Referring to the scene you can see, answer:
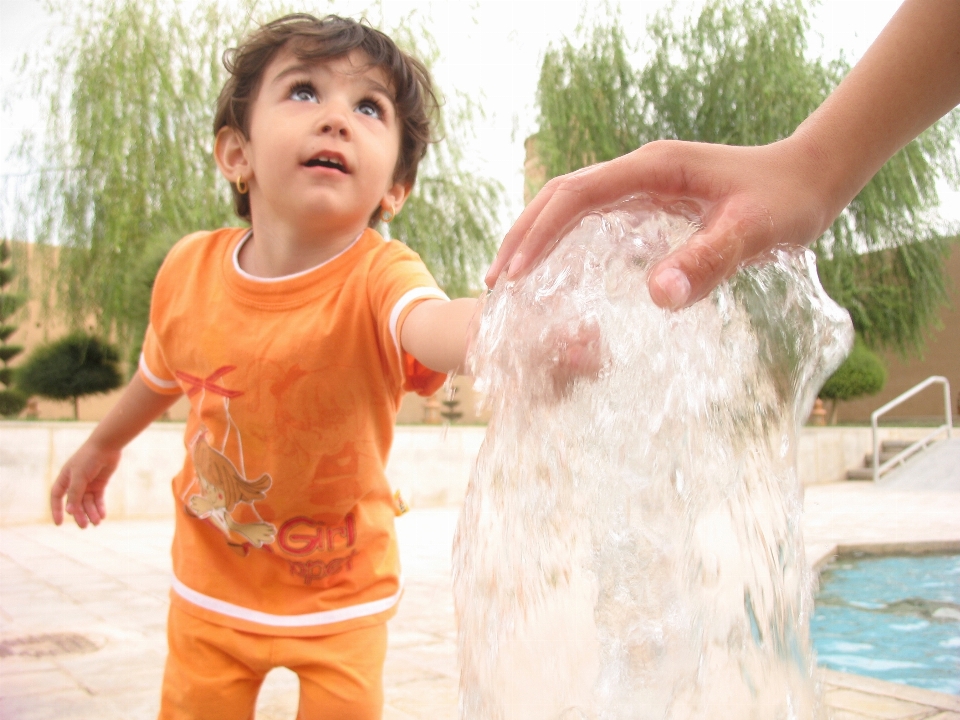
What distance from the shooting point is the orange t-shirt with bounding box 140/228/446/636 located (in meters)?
1.38

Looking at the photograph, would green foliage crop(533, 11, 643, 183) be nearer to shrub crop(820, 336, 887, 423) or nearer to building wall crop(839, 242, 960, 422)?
shrub crop(820, 336, 887, 423)

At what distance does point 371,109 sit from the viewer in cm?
155

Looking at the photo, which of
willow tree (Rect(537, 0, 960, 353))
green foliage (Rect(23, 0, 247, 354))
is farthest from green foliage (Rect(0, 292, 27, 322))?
willow tree (Rect(537, 0, 960, 353))

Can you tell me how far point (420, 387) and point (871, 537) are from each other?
4.63m

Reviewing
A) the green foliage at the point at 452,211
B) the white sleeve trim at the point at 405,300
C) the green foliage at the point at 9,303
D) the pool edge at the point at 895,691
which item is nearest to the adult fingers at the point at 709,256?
the white sleeve trim at the point at 405,300

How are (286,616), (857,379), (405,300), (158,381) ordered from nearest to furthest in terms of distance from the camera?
(405,300) < (286,616) < (158,381) < (857,379)

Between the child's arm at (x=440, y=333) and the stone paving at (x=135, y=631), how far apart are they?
1.08 meters

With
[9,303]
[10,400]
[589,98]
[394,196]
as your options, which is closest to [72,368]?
[9,303]

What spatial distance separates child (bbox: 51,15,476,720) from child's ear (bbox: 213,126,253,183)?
0.10 m

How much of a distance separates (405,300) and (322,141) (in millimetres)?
361

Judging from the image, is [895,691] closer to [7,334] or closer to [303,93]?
[303,93]

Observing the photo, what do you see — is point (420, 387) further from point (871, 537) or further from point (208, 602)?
point (871, 537)

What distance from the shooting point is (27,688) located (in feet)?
6.94

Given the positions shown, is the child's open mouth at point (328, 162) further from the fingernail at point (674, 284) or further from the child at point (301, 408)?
the fingernail at point (674, 284)
